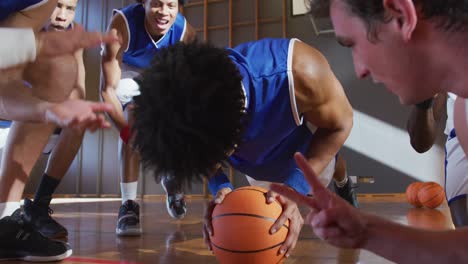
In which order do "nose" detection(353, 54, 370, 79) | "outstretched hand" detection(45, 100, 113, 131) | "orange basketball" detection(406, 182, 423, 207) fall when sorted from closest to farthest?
"nose" detection(353, 54, 370, 79), "outstretched hand" detection(45, 100, 113, 131), "orange basketball" detection(406, 182, 423, 207)

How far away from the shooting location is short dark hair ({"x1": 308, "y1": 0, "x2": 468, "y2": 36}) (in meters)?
0.71

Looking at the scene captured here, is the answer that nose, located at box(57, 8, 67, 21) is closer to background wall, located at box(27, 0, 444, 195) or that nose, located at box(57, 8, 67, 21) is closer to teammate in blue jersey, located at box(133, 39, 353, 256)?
teammate in blue jersey, located at box(133, 39, 353, 256)

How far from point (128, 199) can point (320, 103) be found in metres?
1.35

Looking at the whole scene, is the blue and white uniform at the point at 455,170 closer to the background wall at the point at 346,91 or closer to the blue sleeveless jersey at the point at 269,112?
the blue sleeveless jersey at the point at 269,112

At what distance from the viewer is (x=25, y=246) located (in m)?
1.69

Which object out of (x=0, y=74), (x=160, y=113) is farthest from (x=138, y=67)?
(x=160, y=113)

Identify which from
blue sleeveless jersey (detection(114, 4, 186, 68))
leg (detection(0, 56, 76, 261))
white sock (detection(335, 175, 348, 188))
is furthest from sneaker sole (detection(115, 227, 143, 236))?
white sock (detection(335, 175, 348, 188))

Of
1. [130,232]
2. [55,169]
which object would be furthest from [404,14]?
[55,169]

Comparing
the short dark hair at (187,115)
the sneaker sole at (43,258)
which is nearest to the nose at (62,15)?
the sneaker sole at (43,258)

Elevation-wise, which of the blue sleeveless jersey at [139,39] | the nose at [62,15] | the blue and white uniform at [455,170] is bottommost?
the blue and white uniform at [455,170]

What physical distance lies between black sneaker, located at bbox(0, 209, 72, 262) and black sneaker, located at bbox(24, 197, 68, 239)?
1.70ft

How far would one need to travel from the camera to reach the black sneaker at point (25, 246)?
66.2 inches

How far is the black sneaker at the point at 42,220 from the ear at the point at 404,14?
6.52 feet

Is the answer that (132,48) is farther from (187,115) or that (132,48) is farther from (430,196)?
(430,196)
